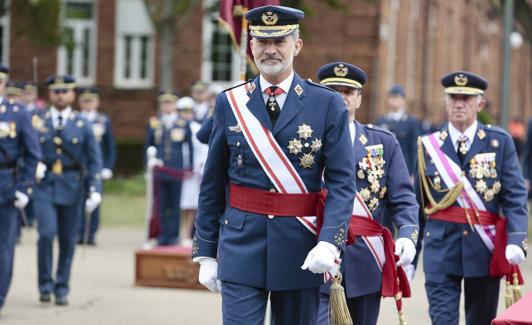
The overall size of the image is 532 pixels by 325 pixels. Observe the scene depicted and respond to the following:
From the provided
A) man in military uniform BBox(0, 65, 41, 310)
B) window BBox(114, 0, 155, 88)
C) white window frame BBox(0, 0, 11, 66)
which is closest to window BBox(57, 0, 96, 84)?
window BBox(114, 0, 155, 88)

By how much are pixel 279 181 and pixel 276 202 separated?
105 millimetres

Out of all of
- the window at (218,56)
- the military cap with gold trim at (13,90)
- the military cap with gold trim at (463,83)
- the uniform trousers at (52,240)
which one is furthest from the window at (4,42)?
the military cap with gold trim at (463,83)

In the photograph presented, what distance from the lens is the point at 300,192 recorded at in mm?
6309

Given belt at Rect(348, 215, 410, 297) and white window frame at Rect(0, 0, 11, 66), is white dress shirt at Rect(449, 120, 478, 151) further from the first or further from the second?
white window frame at Rect(0, 0, 11, 66)

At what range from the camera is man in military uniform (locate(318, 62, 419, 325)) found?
7566 millimetres

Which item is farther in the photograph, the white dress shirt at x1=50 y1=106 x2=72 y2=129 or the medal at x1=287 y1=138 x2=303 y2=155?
the white dress shirt at x1=50 y1=106 x2=72 y2=129

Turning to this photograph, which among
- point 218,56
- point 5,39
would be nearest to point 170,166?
point 218,56

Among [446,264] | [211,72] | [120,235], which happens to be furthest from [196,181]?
[211,72]

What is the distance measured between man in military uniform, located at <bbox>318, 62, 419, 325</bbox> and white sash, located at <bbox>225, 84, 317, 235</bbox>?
4.17 feet

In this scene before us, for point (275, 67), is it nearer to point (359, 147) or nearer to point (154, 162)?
point (359, 147)

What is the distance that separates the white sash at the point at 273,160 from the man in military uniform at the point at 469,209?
97.1 inches

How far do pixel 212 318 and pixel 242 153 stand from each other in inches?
200

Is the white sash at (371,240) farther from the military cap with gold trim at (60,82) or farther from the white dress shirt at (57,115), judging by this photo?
the white dress shirt at (57,115)

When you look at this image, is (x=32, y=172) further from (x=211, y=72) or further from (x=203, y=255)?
(x=211, y=72)
